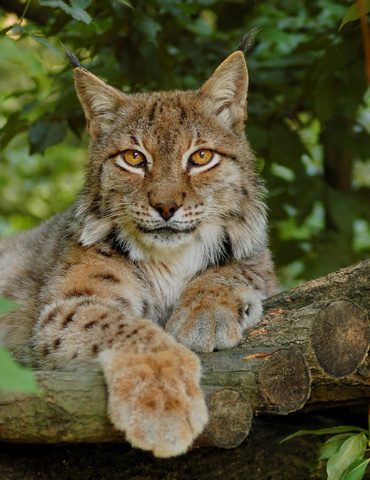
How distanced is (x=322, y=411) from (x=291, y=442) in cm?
50

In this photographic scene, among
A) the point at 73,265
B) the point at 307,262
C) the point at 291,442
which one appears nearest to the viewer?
the point at 291,442

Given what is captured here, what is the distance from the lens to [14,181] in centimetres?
920

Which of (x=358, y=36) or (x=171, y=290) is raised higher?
→ (x=358, y=36)

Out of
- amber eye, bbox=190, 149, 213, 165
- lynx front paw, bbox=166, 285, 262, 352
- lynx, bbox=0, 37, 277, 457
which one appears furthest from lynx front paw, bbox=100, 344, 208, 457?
amber eye, bbox=190, 149, 213, 165

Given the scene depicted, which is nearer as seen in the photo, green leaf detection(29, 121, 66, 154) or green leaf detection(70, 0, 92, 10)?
green leaf detection(70, 0, 92, 10)

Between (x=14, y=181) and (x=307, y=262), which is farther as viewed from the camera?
(x=14, y=181)

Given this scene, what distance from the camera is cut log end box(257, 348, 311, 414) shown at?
2326 millimetres

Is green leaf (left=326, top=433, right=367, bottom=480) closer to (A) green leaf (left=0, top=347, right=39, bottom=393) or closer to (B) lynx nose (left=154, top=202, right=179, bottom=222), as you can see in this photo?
(B) lynx nose (left=154, top=202, right=179, bottom=222)

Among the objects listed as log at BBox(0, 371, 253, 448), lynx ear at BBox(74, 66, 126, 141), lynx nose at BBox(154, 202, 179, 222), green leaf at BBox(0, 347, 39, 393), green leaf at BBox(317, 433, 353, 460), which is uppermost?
lynx ear at BBox(74, 66, 126, 141)

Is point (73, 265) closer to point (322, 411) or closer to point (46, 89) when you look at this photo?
point (322, 411)

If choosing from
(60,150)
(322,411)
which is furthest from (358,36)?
(60,150)

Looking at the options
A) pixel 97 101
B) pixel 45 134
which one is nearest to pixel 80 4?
pixel 97 101

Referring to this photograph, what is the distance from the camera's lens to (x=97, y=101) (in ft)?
12.0

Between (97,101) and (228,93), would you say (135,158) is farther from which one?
(228,93)
